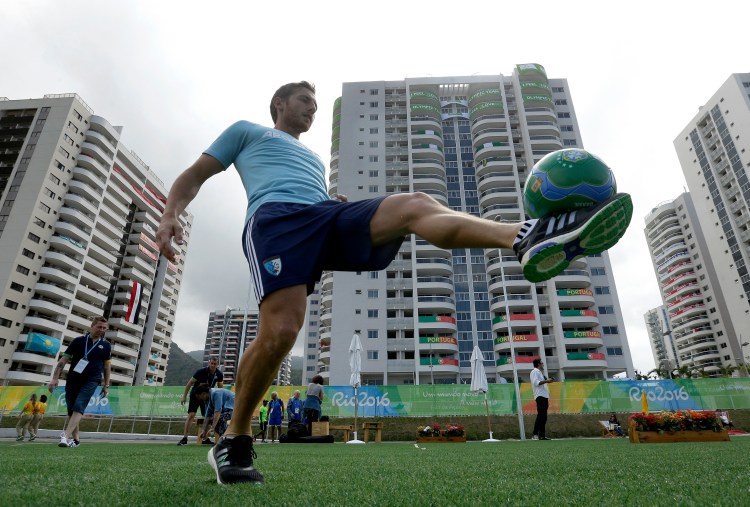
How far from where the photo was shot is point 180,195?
2406 mm

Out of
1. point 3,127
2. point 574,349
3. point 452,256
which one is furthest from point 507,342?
point 3,127

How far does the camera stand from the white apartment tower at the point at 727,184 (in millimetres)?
61875

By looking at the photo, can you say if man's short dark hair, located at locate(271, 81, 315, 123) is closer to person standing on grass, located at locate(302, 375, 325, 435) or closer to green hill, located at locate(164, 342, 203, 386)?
person standing on grass, located at locate(302, 375, 325, 435)

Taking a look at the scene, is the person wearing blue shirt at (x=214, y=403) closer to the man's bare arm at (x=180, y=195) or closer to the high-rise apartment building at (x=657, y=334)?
the man's bare arm at (x=180, y=195)

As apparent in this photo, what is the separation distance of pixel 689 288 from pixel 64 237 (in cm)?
10898

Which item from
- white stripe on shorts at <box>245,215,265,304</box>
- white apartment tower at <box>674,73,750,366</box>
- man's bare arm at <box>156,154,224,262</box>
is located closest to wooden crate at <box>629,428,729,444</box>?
white stripe on shorts at <box>245,215,265,304</box>

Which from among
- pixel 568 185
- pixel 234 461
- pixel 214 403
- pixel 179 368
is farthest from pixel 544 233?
pixel 179 368

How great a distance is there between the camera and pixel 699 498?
1.32 metres

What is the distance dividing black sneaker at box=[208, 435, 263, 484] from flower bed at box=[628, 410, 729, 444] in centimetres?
730

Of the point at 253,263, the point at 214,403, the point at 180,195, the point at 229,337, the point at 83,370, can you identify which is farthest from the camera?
the point at 229,337

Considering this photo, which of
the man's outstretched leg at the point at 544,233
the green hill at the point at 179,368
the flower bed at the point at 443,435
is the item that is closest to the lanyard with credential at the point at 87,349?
the man's outstretched leg at the point at 544,233

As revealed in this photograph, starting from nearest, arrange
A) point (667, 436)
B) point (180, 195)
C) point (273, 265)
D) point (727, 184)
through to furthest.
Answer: point (273, 265) < point (180, 195) < point (667, 436) < point (727, 184)

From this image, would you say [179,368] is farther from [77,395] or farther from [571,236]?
[571,236]

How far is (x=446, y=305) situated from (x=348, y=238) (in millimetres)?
49284
